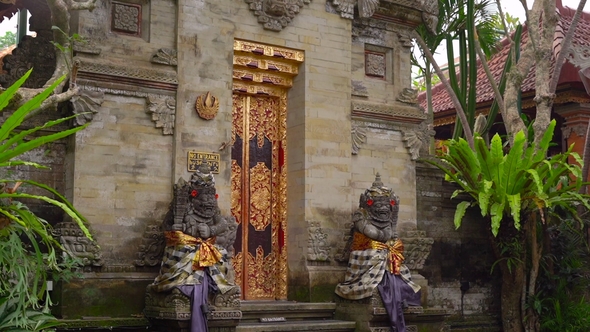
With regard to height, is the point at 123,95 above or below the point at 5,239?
above

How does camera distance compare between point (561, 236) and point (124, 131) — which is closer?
point (124, 131)

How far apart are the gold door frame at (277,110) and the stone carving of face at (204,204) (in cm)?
148

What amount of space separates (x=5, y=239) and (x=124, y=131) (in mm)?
2492

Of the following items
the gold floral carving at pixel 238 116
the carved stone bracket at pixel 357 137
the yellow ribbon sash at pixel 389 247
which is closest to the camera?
the yellow ribbon sash at pixel 389 247

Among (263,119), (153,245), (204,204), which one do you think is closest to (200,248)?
(204,204)

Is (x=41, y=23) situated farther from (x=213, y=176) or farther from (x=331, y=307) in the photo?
(x=331, y=307)

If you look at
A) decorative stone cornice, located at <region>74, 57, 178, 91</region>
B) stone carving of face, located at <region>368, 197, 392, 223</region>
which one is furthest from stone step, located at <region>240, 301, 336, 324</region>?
decorative stone cornice, located at <region>74, 57, 178, 91</region>

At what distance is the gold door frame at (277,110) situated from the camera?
10.6 m

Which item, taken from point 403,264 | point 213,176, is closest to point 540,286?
point 403,264

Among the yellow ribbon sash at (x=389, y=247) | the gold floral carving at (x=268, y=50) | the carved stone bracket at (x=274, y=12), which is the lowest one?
the yellow ribbon sash at (x=389, y=247)

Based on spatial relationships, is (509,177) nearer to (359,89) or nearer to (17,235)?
(359,89)

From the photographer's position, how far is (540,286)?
12.5 meters

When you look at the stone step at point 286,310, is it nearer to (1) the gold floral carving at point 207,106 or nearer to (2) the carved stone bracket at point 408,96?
(1) the gold floral carving at point 207,106

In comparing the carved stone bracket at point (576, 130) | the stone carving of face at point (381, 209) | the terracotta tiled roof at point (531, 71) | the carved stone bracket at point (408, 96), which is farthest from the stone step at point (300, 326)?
the carved stone bracket at point (576, 130)
